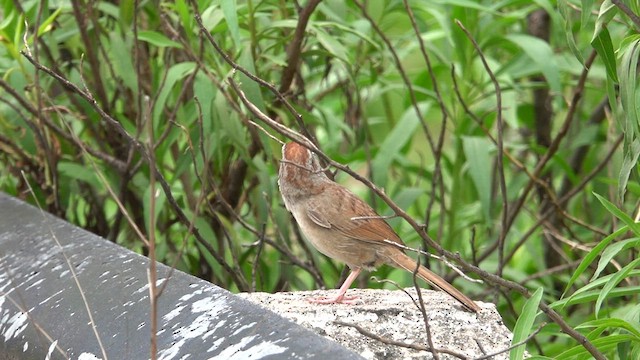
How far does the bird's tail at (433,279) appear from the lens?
307cm

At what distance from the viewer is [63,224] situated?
3332 mm

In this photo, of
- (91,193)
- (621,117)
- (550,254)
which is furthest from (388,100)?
(621,117)

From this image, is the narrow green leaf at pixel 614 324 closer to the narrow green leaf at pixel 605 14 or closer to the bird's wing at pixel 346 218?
the narrow green leaf at pixel 605 14

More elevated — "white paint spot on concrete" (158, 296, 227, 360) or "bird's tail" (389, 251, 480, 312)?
"white paint spot on concrete" (158, 296, 227, 360)

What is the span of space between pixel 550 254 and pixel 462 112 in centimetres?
142

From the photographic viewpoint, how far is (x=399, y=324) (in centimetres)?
286

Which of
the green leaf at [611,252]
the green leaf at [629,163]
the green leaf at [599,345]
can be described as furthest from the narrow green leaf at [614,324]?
the green leaf at [629,163]

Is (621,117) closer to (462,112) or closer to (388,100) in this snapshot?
(462,112)

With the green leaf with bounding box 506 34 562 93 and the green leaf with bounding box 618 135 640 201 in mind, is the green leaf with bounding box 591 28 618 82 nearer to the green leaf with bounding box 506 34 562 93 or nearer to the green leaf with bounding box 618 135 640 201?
the green leaf with bounding box 618 135 640 201

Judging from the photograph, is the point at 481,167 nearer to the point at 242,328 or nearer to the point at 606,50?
the point at 606,50

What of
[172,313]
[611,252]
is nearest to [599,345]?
[611,252]

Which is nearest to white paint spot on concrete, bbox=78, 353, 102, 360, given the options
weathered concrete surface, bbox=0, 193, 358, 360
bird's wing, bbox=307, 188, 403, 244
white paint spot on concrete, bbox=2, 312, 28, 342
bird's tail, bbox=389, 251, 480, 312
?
weathered concrete surface, bbox=0, 193, 358, 360

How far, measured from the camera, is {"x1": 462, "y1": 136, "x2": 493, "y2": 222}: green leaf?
479cm

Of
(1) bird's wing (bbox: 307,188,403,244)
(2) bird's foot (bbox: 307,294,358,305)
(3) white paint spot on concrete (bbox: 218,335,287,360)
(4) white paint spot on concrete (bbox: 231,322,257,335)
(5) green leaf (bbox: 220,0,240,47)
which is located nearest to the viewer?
(3) white paint spot on concrete (bbox: 218,335,287,360)
